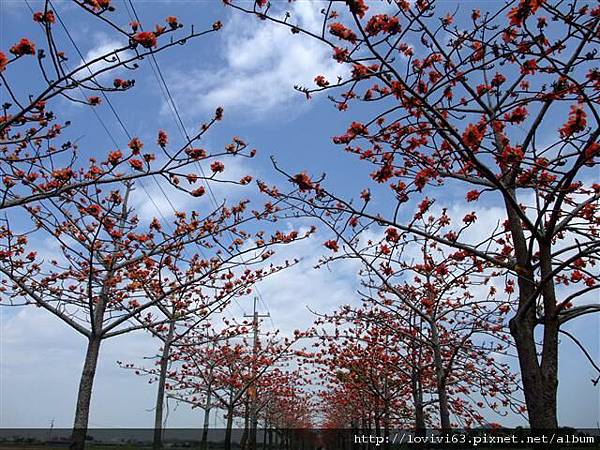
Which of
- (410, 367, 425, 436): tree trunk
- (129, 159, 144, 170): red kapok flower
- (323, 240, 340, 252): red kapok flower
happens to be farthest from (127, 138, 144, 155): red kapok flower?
(410, 367, 425, 436): tree trunk

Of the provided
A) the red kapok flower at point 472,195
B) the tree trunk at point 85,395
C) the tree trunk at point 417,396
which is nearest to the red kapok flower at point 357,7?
the red kapok flower at point 472,195

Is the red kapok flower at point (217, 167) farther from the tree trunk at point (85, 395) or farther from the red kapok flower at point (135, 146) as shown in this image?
the tree trunk at point (85, 395)

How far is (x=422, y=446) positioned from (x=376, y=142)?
6303 millimetres

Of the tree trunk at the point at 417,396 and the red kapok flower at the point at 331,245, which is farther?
the tree trunk at the point at 417,396

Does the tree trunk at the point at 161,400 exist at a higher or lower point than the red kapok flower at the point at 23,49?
lower

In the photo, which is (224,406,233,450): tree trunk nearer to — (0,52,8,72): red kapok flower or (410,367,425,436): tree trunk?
(410,367,425,436): tree trunk

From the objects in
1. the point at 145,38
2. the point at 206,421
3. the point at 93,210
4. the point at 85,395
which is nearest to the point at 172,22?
the point at 145,38

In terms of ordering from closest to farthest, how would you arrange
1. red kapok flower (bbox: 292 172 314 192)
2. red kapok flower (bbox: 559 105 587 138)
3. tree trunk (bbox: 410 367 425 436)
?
1. red kapok flower (bbox: 559 105 587 138)
2. red kapok flower (bbox: 292 172 314 192)
3. tree trunk (bbox: 410 367 425 436)

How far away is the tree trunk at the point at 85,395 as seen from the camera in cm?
575

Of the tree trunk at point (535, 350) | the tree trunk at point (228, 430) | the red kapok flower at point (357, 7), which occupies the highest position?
the red kapok flower at point (357, 7)

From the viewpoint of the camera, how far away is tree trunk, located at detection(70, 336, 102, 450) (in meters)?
5.75

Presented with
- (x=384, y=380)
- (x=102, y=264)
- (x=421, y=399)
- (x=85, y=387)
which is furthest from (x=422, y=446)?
(x=102, y=264)

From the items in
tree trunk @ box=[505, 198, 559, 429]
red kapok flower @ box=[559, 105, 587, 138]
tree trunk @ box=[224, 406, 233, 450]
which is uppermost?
red kapok flower @ box=[559, 105, 587, 138]

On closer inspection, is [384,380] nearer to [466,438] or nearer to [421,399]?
[421,399]
